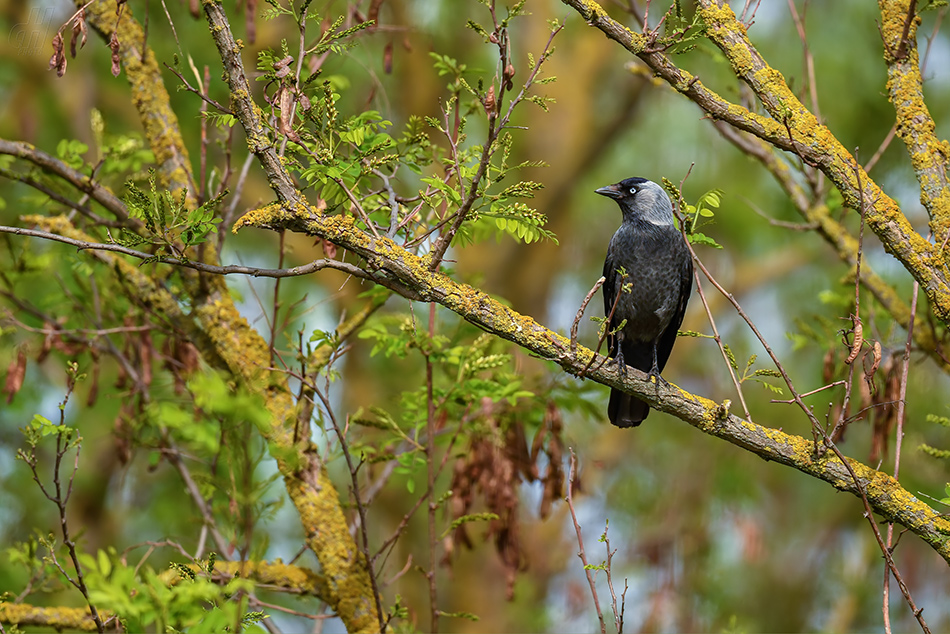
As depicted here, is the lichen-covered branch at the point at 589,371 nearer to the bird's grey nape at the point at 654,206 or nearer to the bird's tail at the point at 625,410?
the bird's tail at the point at 625,410

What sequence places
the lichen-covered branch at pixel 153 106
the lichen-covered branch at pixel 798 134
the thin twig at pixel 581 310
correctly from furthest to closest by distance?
the lichen-covered branch at pixel 153 106
the lichen-covered branch at pixel 798 134
the thin twig at pixel 581 310

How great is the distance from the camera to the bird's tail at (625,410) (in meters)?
4.43

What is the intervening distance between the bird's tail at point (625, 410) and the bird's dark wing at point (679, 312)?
342 mm

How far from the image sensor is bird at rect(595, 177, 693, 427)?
176 inches

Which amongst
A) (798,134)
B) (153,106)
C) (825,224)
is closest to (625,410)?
(825,224)

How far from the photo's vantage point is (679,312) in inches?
188

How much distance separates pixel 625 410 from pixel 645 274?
0.71m

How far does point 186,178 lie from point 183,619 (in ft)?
7.55

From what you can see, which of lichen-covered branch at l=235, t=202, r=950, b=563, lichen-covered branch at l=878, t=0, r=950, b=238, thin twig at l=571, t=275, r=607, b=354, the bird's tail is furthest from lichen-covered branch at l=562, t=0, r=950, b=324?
the bird's tail

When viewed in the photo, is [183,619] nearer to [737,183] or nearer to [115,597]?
[115,597]

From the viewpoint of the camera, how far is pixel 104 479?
759cm

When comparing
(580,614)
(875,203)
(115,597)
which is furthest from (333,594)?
(580,614)

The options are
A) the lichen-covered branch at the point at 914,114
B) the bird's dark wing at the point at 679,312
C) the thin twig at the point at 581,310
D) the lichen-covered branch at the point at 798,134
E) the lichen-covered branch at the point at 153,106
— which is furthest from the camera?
the bird's dark wing at the point at 679,312

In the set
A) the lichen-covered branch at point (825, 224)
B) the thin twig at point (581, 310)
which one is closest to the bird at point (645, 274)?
the lichen-covered branch at point (825, 224)
